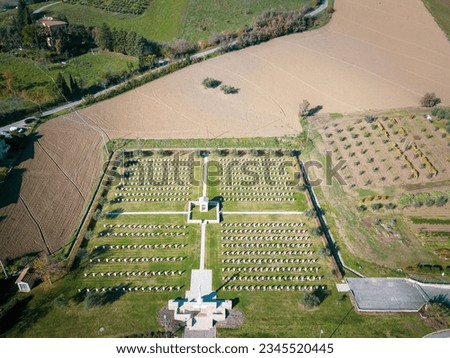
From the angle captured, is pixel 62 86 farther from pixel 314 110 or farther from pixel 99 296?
pixel 314 110

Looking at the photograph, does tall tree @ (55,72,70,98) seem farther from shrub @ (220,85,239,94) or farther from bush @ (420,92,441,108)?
bush @ (420,92,441,108)

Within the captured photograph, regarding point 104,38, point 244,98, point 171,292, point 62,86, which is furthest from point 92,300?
point 104,38

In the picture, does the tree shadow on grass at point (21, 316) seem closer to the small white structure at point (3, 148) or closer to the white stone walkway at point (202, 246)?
the white stone walkway at point (202, 246)

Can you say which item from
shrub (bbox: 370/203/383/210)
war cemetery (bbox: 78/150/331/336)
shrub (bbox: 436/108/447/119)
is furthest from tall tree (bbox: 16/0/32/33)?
shrub (bbox: 436/108/447/119)

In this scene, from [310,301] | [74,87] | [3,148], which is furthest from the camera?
[74,87]

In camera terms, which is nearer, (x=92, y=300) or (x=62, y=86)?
(x=92, y=300)

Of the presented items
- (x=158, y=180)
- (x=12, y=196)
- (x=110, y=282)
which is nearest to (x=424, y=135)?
(x=158, y=180)

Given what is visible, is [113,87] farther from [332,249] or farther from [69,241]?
[332,249]
